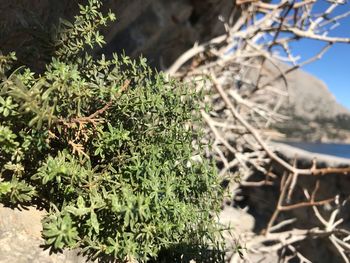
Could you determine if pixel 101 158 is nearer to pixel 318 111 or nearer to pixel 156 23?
pixel 156 23

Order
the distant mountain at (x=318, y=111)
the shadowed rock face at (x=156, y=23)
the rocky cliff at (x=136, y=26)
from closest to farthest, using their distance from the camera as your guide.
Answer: the rocky cliff at (x=136, y=26)
the shadowed rock face at (x=156, y=23)
the distant mountain at (x=318, y=111)

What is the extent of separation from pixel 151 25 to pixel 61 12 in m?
2.76

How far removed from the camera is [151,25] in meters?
5.07

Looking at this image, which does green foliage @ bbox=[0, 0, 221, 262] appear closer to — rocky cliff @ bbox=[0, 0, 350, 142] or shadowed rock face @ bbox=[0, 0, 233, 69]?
rocky cliff @ bbox=[0, 0, 350, 142]

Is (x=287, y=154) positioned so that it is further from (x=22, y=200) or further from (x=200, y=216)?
(x=22, y=200)

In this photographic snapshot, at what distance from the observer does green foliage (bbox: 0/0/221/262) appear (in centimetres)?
126

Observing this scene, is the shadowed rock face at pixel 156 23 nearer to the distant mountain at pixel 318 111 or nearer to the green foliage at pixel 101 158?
the green foliage at pixel 101 158

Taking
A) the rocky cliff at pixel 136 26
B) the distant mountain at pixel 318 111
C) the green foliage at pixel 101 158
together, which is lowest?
the green foliage at pixel 101 158

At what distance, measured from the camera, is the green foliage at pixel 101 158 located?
4.14 ft

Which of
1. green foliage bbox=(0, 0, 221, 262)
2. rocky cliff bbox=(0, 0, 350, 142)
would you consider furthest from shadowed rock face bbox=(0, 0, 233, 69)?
green foliage bbox=(0, 0, 221, 262)

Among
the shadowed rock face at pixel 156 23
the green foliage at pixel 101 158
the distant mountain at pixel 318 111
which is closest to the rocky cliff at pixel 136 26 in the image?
the shadowed rock face at pixel 156 23

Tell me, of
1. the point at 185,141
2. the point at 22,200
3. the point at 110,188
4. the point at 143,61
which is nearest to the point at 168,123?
the point at 185,141

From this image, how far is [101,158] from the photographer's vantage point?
1541mm

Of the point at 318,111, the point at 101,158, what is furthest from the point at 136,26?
the point at 318,111
